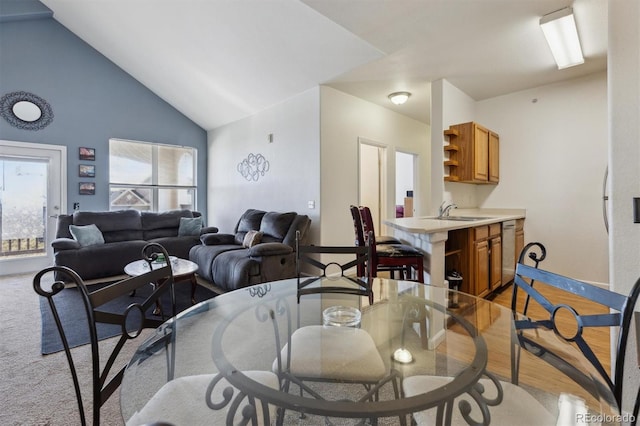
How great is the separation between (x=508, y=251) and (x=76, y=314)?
15.7 ft

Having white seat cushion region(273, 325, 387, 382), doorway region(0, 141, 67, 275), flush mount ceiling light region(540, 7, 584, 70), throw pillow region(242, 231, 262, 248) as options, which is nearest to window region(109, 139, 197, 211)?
doorway region(0, 141, 67, 275)

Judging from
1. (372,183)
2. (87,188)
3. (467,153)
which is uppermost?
(467,153)

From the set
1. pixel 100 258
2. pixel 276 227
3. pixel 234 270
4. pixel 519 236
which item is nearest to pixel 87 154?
pixel 100 258

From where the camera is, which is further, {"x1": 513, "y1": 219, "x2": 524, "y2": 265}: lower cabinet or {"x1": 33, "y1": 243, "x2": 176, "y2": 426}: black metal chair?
{"x1": 513, "y1": 219, "x2": 524, "y2": 265}: lower cabinet

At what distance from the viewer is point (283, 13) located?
309 cm

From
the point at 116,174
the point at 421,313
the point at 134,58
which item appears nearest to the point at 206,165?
the point at 116,174

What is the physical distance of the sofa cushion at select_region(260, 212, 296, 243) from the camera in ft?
13.0

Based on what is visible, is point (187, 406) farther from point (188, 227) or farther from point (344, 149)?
point (188, 227)

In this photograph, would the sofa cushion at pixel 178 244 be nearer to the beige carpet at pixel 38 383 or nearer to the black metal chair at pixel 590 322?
the beige carpet at pixel 38 383

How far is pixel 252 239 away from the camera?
402 cm

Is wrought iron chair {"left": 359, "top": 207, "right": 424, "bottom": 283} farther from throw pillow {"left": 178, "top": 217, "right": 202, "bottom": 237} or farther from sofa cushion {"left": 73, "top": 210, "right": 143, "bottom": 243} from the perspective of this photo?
sofa cushion {"left": 73, "top": 210, "right": 143, "bottom": 243}

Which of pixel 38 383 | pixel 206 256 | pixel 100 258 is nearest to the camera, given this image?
pixel 38 383

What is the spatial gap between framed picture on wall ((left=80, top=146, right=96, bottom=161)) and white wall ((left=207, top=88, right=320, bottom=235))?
211 centimetres

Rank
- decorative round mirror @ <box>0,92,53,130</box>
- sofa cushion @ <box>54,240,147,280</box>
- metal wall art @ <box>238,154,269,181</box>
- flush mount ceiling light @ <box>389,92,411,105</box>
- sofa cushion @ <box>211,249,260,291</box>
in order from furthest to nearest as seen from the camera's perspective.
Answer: metal wall art @ <box>238,154,269,181</box>
decorative round mirror @ <box>0,92,53,130</box>
flush mount ceiling light @ <box>389,92,411,105</box>
sofa cushion @ <box>54,240,147,280</box>
sofa cushion @ <box>211,249,260,291</box>
